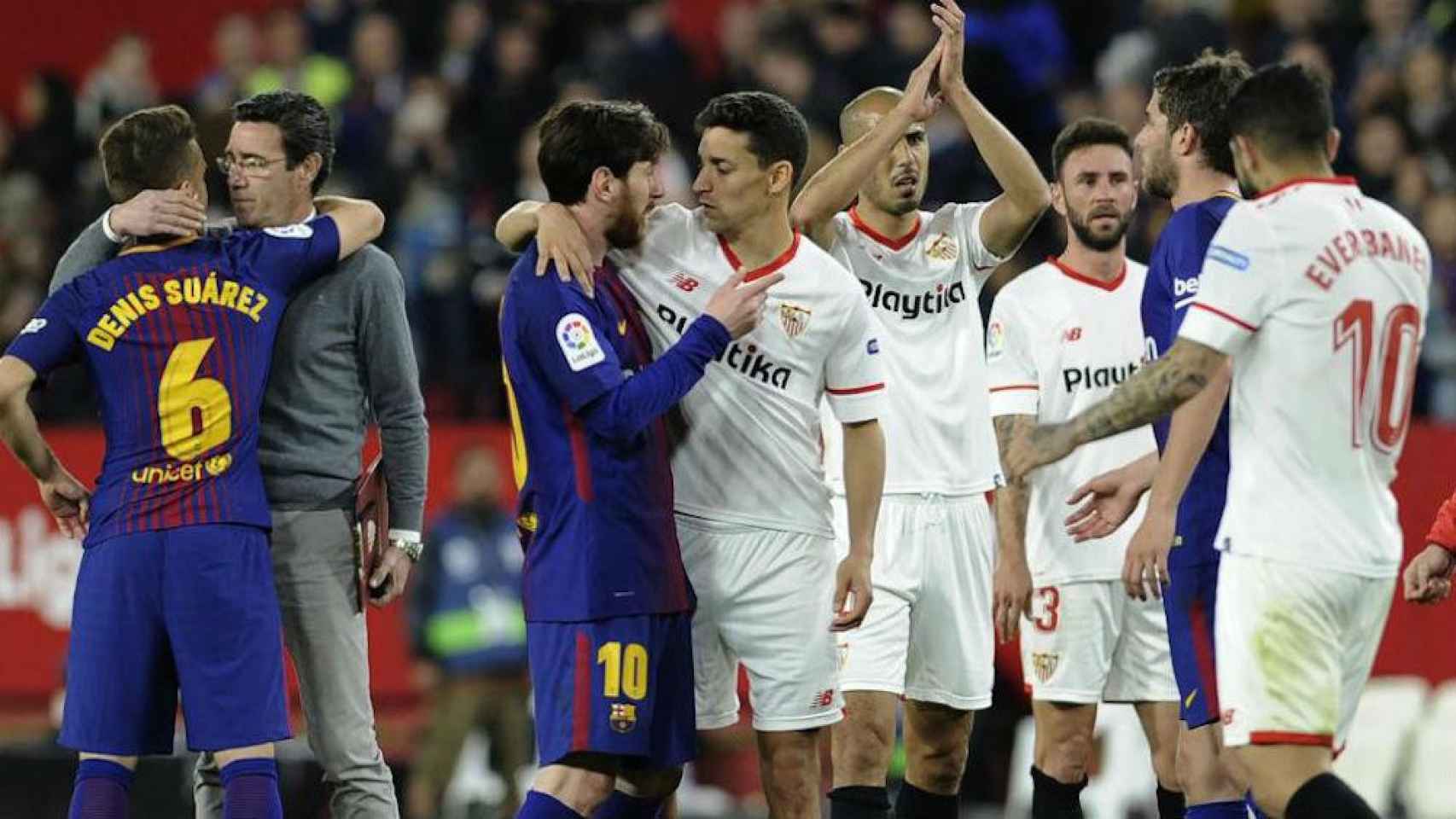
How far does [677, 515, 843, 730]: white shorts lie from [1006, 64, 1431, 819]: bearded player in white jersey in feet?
3.39

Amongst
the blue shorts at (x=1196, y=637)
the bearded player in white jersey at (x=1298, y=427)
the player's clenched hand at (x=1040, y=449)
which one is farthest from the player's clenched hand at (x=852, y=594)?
the blue shorts at (x=1196, y=637)

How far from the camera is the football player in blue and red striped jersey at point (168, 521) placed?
6.54 metres

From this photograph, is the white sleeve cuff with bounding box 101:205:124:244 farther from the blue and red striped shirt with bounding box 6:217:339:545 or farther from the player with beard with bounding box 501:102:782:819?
the player with beard with bounding box 501:102:782:819

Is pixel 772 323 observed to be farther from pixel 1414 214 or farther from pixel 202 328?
pixel 1414 214

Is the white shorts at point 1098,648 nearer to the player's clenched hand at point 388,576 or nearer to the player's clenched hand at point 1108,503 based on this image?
the player's clenched hand at point 1108,503

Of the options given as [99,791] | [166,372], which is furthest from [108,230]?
[99,791]

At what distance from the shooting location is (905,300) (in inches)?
306

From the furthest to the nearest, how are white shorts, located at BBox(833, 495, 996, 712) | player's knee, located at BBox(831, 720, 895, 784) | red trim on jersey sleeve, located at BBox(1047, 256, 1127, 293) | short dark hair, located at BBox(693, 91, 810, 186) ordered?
red trim on jersey sleeve, located at BBox(1047, 256, 1127, 293) < white shorts, located at BBox(833, 495, 996, 712) < player's knee, located at BBox(831, 720, 895, 784) < short dark hair, located at BBox(693, 91, 810, 186)

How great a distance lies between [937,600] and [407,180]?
7.99 meters

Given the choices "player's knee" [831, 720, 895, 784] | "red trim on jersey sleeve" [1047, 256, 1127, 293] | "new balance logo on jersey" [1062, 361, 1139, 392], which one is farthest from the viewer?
"red trim on jersey sleeve" [1047, 256, 1127, 293]

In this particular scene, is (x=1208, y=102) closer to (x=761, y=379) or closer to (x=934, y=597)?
(x=761, y=379)

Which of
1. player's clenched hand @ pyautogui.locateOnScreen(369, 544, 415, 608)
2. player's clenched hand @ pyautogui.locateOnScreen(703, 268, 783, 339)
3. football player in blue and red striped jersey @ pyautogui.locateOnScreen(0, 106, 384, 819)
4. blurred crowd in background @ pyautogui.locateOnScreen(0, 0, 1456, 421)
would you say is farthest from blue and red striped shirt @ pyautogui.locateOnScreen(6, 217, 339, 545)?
blurred crowd in background @ pyautogui.locateOnScreen(0, 0, 1456, 421)

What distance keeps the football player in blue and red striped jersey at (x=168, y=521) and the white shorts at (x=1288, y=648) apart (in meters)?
2.82

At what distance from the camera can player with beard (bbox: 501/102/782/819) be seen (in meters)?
6.21
